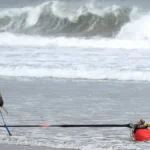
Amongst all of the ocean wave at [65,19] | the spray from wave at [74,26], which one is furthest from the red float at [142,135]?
the ocean wave at [65,19]

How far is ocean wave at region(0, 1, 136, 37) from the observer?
2738 centimetres

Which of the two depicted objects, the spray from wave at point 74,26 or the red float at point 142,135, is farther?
the spray from wave at point 74,26

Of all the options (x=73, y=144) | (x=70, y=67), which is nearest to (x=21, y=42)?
(x=70, y=67)

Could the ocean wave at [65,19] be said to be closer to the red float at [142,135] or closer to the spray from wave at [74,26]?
the spray from wave at [74,26]

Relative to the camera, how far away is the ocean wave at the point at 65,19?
89.8 ft

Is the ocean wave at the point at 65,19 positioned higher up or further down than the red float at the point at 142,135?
higher up

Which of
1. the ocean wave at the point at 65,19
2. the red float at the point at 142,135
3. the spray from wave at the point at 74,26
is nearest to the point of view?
the red float at the point at 142,135

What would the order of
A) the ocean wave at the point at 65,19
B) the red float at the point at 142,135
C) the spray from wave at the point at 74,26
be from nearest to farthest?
the red float at the point at 142,135 < the spray from wave at the point at 74,26 < the ocean wave at the point at 65,19

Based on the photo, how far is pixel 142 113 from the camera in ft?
28.5

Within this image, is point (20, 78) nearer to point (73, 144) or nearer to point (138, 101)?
point (138, 101)

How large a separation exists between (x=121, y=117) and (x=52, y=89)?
3.48 m

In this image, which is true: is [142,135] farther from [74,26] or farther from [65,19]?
[65,19]

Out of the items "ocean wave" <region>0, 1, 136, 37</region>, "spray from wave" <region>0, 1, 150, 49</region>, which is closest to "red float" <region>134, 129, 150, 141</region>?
"spray from wave" <region>0, 1, 150, 49</region>

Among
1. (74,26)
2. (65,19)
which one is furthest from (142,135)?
(65,19)
